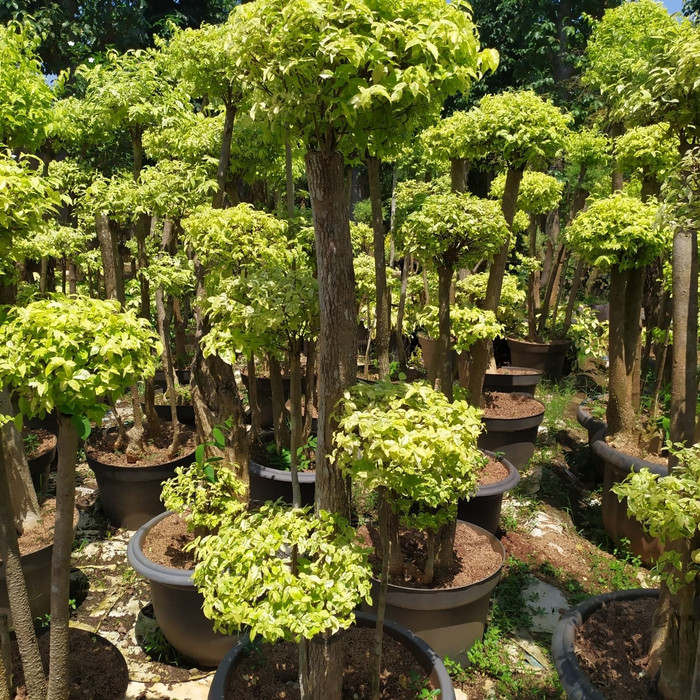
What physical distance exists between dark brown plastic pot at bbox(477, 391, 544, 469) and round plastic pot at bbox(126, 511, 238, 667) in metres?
2.77

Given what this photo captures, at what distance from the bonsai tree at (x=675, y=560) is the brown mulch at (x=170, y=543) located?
2.19m

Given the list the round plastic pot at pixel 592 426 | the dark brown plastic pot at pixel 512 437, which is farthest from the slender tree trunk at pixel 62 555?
the round plastic pot at pixel 592 426

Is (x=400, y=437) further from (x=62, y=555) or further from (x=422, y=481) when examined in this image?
(x=62, y=555)

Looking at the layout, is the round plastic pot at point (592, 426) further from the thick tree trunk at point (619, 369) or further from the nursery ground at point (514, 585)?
the thick tree trunk at point (619, 369)

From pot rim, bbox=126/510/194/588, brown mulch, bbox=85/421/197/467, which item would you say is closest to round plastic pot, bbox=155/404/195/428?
brown mulch, bbox=85/421/197/467

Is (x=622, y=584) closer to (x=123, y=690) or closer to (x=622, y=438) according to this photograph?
(x=622, y=438)

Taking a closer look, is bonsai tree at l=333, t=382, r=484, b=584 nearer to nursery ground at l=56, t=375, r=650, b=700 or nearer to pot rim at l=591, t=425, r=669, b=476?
nursery ground at l=56, t=375, r=650, b=700

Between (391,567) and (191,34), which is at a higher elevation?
(191,34)

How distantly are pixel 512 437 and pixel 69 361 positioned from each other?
13.2 ft

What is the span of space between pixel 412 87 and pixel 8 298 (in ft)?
9.90

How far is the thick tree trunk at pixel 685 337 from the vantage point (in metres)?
2.39

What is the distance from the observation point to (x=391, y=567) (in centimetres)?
304

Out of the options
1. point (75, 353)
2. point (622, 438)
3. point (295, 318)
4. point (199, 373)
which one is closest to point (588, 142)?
point (622, 438)

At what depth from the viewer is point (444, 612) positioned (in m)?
2.87
